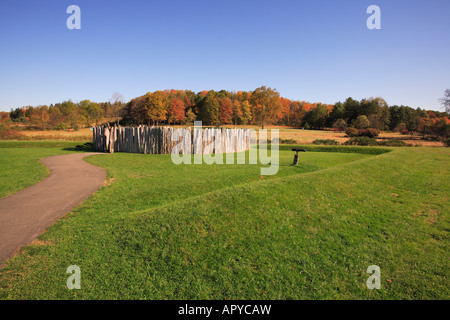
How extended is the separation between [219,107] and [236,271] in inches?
2813

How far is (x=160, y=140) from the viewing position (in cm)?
1739

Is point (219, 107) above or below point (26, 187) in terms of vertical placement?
above

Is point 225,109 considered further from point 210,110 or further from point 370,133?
point 370,133

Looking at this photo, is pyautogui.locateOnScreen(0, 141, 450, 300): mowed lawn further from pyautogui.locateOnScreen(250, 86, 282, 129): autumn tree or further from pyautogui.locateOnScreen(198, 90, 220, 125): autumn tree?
pyautogui.locateOnScreen(198, 90, 220, 125): autumn tree

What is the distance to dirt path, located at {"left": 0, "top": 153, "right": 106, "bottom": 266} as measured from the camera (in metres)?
4.89

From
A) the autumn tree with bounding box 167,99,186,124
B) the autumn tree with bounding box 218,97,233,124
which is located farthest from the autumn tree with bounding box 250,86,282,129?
the autumn tree with bounding box 167,99,186,124

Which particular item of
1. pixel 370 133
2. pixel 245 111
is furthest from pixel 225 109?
pixel 370 133

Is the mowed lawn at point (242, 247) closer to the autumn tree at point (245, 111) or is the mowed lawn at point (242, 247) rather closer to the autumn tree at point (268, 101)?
the autumn tree at point (268, 101)

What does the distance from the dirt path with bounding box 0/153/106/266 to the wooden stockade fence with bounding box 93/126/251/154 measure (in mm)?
6643

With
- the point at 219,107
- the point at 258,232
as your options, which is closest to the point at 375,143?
the point at 258,232

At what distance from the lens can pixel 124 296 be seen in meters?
3.47

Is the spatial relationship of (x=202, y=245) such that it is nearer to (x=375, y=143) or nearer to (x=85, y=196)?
(x=85, y=196)

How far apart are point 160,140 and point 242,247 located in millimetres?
14180

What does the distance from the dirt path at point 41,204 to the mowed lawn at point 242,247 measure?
0.39 metres
